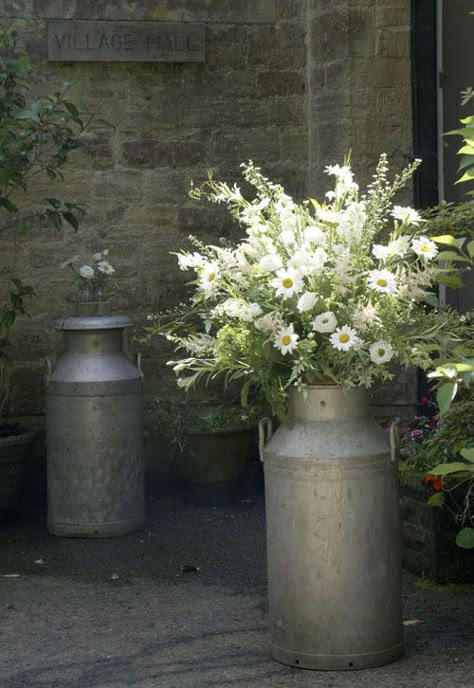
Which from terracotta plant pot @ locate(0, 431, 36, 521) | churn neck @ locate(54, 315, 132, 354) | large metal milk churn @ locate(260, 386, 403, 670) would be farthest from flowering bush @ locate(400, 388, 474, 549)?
terracotta plant pot @ locate(0, 431, 36, 521)

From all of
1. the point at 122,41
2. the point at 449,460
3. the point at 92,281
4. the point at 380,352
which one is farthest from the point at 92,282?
the point at 380,352

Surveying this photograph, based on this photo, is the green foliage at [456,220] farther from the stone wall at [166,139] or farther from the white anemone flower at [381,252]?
the stone wall at [166,139]

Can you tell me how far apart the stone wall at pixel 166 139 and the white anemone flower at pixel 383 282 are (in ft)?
10.6

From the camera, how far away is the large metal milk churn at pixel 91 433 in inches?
252

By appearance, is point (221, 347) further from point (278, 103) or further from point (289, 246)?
point (278, 103)

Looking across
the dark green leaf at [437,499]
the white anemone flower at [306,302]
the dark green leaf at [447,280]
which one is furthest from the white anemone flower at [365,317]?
the dark green leaf at [437,499]

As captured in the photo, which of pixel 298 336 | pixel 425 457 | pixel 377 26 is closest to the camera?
pixel 298 336

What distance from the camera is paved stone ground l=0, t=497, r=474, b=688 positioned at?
432 centimetres

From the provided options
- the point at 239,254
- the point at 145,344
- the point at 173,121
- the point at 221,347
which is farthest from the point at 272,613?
the point at 173,121

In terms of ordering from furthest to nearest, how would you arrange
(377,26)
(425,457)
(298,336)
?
1. (377,26)
2. (425,457)
3. (298,336)

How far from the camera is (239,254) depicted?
14.1 feet

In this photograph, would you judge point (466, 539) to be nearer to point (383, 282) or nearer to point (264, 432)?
point (264, 432)

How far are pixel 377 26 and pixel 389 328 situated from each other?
345 cm

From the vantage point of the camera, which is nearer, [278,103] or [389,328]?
[389,328]
